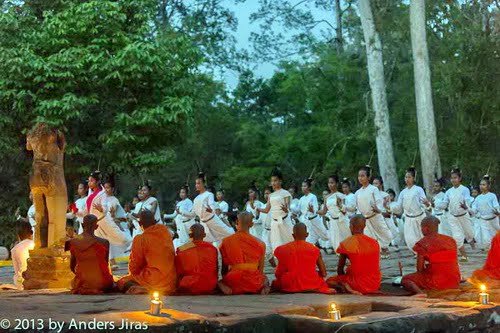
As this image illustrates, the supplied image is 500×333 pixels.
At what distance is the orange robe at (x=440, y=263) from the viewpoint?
404 inches

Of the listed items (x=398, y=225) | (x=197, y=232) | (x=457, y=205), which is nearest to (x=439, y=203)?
(x=457, y=205)

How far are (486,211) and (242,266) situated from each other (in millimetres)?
10035

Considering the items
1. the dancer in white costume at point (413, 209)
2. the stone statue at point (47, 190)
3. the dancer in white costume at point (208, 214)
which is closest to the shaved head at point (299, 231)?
the stone statue at point (47, 190)

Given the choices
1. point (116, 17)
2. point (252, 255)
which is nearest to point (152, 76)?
point (116, 17)

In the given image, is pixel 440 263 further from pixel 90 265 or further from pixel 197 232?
pixel 90 265

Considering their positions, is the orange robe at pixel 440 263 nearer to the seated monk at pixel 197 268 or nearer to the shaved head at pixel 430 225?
the shaved head at pixel 430 225

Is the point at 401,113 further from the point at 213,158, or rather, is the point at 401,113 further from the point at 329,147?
the point at 213,158

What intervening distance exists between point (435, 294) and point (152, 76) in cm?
1304

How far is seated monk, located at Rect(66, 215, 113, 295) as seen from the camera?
34.0ft

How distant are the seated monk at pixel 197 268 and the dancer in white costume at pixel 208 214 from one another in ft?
23.7

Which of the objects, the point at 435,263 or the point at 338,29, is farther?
the point at 338,29

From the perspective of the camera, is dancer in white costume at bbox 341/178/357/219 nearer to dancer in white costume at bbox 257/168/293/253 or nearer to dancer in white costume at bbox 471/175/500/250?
dancer in white costume at bbox 257/168/293/253

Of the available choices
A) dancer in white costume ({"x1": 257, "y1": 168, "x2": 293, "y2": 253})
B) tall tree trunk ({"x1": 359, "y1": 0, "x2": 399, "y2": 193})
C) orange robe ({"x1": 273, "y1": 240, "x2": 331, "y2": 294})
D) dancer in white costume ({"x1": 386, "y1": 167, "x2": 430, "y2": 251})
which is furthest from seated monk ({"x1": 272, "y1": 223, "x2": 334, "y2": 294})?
tall tree trunk ({"x1": 359, "y1": 0, "x2": 399, "y2": 193})

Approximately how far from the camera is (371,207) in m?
16.9
